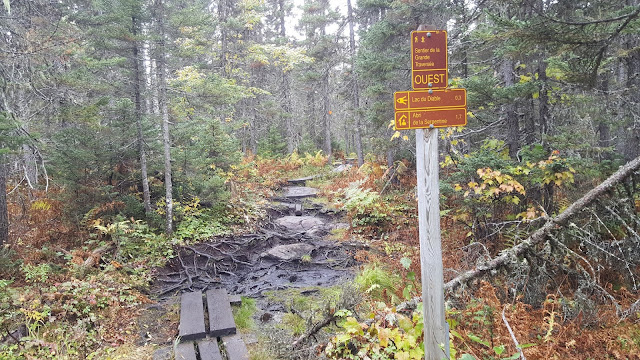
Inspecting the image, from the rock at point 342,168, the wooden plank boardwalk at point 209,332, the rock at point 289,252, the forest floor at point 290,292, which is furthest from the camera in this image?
the rock at point 342,168

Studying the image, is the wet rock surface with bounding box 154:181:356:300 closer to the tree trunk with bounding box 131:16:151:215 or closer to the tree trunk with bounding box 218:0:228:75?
the tree trunk with bounding box 131:16:151:215

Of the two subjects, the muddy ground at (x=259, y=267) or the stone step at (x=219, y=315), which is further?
the muddy ground at (x=259, y=267)

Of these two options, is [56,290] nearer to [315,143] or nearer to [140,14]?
[140,14]

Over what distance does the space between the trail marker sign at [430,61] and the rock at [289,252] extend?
24.7 feet

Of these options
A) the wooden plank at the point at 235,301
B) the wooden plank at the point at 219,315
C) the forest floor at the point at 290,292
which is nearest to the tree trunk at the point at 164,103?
the forest floor at the point at 290,292

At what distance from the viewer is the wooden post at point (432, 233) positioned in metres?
3.40

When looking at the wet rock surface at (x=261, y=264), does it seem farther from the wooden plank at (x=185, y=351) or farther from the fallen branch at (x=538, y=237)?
the fallen branch at (x=538, y=237)

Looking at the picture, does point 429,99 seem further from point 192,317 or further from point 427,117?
point 192,317

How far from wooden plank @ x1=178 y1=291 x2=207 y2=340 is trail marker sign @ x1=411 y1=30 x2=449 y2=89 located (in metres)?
4.88

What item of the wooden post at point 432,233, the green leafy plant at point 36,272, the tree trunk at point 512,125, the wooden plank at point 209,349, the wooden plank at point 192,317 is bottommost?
the wooden plank at point 209,349

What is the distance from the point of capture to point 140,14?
32.2 feet

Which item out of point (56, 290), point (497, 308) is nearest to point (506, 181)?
point (497, 308)

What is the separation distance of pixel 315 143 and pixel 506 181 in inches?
885

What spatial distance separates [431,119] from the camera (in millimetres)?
3326
